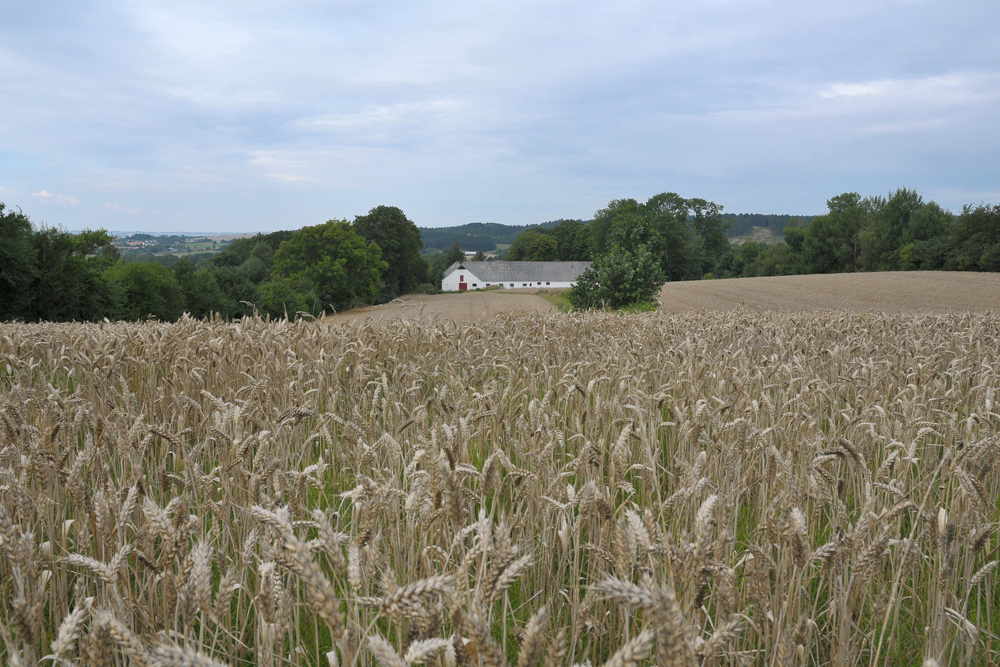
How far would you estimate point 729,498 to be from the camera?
274cm

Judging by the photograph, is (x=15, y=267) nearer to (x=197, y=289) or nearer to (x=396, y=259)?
(x=197, y=289)

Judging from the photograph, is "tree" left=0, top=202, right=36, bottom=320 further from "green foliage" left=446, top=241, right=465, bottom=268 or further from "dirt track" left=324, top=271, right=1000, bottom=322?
"green foliage" left=446, top=241, right=465, bottom=268

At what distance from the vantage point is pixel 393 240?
76438 mm

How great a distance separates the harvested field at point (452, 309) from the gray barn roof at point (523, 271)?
30.2 meters

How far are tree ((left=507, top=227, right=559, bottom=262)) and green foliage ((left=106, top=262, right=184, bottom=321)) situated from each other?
3185 inches

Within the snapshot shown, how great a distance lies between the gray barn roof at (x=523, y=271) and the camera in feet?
339

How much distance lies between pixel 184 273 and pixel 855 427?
1985 inches

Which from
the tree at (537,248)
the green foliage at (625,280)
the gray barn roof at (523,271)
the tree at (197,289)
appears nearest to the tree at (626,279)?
the green foliage at (625,280)

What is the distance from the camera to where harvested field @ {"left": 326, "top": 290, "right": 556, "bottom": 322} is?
26.1 ft

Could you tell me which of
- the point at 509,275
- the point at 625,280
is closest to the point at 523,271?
the point at 509,275

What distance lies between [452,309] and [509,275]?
67266 mm

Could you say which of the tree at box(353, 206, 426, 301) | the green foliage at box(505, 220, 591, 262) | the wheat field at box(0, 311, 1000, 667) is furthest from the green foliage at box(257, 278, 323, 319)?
the green foliage at box(505, 220, 591, 262)

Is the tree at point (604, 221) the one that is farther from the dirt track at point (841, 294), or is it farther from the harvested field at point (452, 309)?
the dirt track at point (841, 294)

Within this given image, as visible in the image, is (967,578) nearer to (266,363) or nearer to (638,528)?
(638,528)
